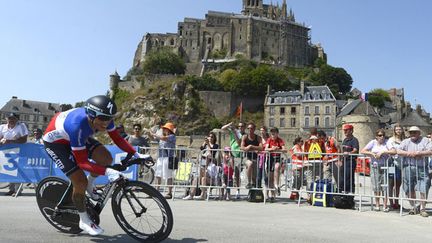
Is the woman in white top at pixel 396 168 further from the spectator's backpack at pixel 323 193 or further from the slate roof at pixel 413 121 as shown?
the slate roof at pixel 413 121

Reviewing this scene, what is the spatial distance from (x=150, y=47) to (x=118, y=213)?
106565 mm

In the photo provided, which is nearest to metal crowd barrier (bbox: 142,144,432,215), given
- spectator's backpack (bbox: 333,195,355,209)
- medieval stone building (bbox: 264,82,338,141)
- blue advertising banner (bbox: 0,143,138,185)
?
spectator's backpack (bbox: 333,195,355,209)

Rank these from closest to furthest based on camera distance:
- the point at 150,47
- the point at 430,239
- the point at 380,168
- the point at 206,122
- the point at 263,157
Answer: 1. the point at 430,239
2. the point at 380,168
3. the point at 263,157
4. the point at 206,122
5. the point at 150,47

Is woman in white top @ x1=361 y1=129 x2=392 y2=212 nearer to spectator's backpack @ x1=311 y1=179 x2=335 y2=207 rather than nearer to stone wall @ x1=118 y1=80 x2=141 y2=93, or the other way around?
spectator's backpack @ x1=311 y1=179 x2=335 y2=207

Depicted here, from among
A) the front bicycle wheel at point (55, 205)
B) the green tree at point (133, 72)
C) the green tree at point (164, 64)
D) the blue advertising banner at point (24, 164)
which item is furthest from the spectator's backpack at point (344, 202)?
the green tree at point (133, 72)

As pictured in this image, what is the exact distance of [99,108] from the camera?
183 inches

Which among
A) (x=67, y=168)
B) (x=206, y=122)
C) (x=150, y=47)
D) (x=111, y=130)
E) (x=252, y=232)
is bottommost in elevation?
(x=252, y=232)

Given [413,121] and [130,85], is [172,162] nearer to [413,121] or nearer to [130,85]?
[413,121]

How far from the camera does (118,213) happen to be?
192 inches

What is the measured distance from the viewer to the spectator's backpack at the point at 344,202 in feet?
28.5

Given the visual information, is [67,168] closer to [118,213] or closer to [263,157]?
[118,213]

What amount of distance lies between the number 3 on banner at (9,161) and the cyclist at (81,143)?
17.8 feet

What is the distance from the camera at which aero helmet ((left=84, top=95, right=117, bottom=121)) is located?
15.3 ft

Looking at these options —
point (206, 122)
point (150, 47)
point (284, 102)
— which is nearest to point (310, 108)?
point (284, 102)
